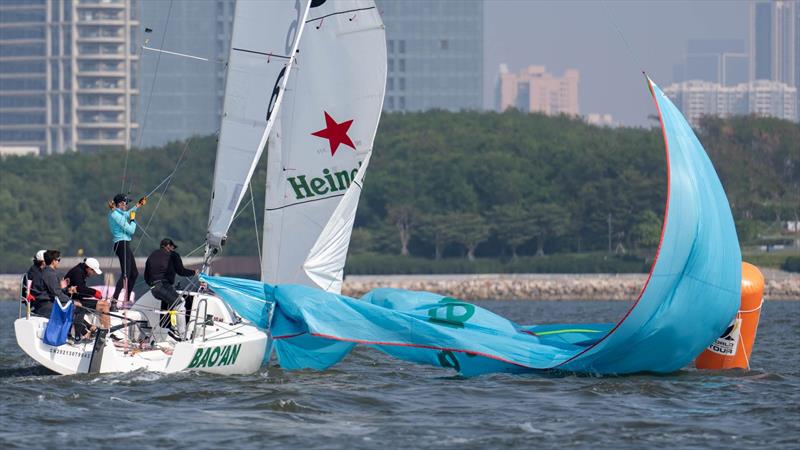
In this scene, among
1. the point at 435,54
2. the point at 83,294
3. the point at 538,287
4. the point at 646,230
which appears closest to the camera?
the point at 83,294

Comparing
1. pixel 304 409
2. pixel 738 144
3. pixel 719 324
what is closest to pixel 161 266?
pixel 304 409

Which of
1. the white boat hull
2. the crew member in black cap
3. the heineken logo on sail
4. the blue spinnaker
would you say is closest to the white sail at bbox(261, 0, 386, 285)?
the heineken logo on sail

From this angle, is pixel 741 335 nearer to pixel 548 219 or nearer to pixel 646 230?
pixel 646 230

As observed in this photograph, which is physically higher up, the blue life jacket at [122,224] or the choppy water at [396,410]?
the blue life jacket at [122,224]

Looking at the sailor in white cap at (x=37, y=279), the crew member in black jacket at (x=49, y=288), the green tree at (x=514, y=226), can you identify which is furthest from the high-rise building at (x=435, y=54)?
the crew member in black jacket at (x=49, y=288)

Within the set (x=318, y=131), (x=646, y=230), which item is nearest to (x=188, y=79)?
(x=646, y=230)

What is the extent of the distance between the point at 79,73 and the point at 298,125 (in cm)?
14117

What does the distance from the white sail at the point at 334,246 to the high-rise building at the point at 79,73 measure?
5420 inches

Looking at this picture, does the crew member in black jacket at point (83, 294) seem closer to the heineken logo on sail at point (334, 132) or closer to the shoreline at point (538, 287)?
the heineken logo on sail at point (334, 132)

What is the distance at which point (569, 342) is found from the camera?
20.2 meters

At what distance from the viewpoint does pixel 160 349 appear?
60.5 ft

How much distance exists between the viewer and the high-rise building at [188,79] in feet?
495

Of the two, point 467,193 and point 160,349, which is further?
point 467,193

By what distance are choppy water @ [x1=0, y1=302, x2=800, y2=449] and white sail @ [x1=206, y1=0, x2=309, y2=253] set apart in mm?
2263
